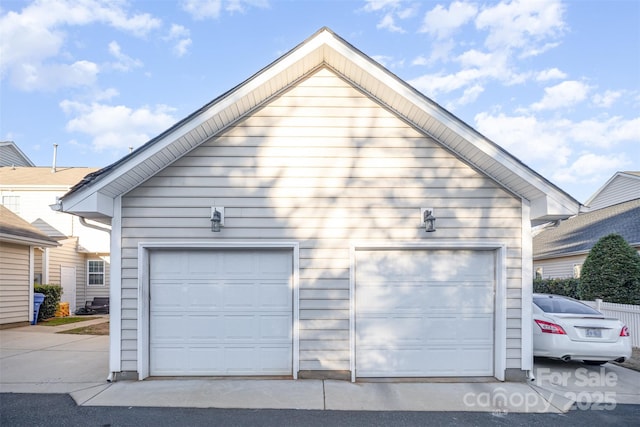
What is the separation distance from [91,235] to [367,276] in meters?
15.9

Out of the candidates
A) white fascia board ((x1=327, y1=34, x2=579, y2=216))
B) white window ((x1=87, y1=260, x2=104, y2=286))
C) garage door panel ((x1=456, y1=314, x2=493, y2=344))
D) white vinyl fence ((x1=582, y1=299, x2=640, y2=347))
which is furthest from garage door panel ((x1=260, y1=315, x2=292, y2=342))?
white window ((x1=87, y1=260, x2=104, y2=286))

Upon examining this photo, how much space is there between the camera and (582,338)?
6.68 m

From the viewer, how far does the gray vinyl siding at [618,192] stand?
19703mm

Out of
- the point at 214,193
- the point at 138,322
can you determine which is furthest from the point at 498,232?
the point at 138,322

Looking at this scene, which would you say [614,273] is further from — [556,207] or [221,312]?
[221,312]

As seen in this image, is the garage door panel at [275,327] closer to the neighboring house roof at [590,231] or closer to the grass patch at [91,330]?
the grass patch at [91,330]

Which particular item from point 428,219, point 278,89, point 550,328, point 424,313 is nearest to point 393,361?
point 424,313

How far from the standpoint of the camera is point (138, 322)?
6.09 meters

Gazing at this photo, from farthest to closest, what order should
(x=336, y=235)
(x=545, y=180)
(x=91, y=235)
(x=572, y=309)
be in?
(x=91, y=235), (x=572, y=309), (x=336, y=235), (x=545, y=180)

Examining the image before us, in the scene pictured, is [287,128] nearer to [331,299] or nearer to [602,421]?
[331,299]

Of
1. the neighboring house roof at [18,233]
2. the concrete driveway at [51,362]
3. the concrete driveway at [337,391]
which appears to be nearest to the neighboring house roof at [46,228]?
the neighboring house roof at [18,233]

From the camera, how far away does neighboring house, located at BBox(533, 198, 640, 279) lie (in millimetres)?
15258

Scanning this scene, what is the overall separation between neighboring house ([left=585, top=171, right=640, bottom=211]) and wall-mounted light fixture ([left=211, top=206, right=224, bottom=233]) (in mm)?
19463

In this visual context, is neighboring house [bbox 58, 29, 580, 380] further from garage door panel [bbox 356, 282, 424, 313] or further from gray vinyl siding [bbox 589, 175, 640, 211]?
gray vinyl siding [bbox 589, 175, 640, 211]
